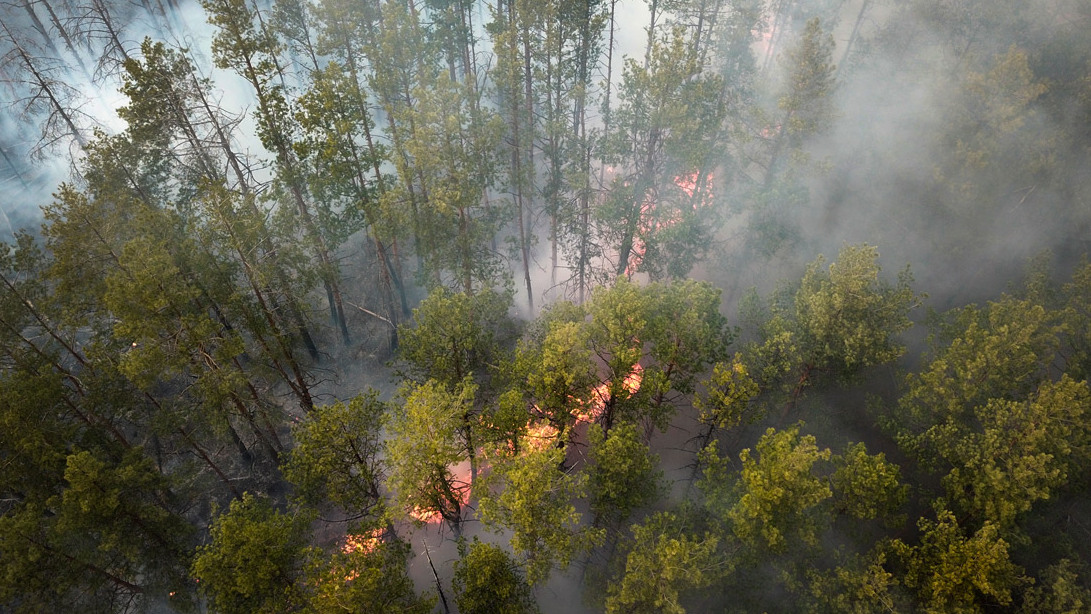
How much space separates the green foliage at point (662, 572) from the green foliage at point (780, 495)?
3.51 feet

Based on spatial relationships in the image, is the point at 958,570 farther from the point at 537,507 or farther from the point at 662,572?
the point at 537,507

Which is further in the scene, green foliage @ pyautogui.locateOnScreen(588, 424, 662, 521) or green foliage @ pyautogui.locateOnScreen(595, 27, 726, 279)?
green foliage @ pyautogui.locateOnScreen(595, 27, 726, 279)

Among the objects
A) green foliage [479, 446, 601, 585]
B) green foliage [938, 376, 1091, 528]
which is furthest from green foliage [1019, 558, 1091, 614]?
green foliage [479, 446, 601, 585]

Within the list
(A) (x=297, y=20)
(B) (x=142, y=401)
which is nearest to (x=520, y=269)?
(A) (x=297, y=20)

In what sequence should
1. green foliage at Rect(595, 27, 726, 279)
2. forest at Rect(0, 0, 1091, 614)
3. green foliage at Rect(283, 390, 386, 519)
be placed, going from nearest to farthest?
forest at Rect(0, 0, 1091, 614) → green foliage at Rect(283, 390, 386, 519) → green foliage at Rect(595, 27, 726, 279)

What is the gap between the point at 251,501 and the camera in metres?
13.1

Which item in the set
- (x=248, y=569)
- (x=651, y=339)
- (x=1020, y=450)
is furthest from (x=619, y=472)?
(x=1020, y=450)

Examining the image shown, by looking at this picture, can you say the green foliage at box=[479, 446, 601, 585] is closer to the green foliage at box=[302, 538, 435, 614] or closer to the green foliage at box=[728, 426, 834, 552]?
the green foliage at box=[302, 538, 435, 614]

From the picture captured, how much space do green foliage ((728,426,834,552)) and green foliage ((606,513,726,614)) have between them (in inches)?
42.2

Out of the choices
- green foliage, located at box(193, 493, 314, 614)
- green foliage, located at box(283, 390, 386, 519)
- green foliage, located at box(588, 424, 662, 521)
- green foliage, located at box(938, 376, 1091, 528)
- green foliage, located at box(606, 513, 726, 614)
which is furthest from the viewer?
green foliage, located at box(283, 390, 386, 519)

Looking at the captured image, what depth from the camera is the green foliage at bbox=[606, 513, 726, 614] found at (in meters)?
11.3

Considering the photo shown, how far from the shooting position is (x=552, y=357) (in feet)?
42.9

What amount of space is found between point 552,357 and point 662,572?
5.57 m

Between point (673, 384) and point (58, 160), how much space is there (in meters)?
35.5
